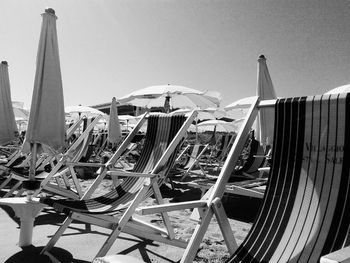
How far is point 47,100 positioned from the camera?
3436 mm

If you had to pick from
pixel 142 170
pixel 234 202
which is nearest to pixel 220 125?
pixel 234 202

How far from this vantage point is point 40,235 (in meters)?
3.26

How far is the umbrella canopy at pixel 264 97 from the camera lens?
455 cm

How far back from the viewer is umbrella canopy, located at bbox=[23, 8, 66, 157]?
3.36m

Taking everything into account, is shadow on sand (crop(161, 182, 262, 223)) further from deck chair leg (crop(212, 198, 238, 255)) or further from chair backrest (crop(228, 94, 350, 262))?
deck chair leg (crop(212, 198, 238, 255))

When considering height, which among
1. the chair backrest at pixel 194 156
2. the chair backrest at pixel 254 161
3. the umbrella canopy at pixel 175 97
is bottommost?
the chair backrest at pixel 194 156

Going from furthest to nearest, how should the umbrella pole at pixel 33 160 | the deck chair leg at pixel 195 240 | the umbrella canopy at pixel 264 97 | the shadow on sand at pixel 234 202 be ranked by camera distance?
1. the umbrella canopy at pixel 264 97
2. the shadow on sand at pixel 234 202
3. the umbrella pole at pixel 33 160
4. the deck chair leg at pixel 195 240

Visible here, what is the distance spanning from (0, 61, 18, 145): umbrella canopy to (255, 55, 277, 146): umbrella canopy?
4361 mm

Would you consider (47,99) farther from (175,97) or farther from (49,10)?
(175,97)

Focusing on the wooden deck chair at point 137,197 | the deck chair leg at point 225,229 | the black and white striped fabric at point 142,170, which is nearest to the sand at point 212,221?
the wooden deck chair at point 137,197

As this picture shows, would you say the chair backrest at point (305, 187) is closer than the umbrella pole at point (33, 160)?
Yes

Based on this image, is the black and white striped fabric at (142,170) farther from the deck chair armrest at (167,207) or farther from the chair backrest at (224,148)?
the chair backrest at (224,148)

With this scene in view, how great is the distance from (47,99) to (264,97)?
11.7ft

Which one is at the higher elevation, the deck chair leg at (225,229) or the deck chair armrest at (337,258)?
the deck chair armrest at (337,258)
